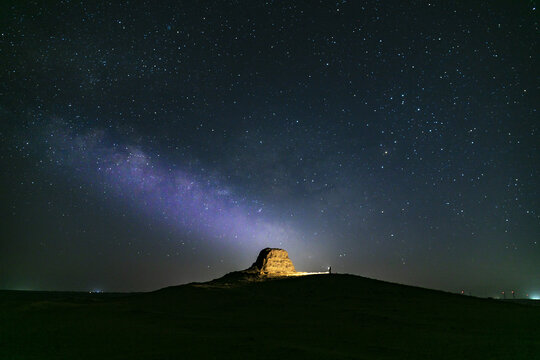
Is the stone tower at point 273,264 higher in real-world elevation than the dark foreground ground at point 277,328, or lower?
higher

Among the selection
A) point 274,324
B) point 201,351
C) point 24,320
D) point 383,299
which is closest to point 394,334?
point 274,324

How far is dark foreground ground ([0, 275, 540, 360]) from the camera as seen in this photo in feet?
36.4

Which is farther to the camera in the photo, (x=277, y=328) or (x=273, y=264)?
(x=273, y=264)

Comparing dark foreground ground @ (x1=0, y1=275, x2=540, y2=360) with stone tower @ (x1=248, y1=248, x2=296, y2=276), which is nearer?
dark foreground ground @ (x1=0, y1=275, x2=540, y2=360)

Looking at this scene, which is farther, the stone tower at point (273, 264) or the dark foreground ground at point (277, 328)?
the stone tower at point (273, 264)

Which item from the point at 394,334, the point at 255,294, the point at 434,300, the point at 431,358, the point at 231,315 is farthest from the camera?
the point at 255,294

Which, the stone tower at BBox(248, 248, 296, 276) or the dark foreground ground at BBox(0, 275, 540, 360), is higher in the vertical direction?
the stone tower at BBox(248, 248, 296, 276)

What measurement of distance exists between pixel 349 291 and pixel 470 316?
36.6 ft

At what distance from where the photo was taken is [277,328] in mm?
15672

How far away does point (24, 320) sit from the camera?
17484 millimetres

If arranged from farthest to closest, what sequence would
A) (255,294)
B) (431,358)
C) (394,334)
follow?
(255,294) → (394,334) → (431,358)

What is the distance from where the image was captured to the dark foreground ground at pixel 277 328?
11102 millimetres

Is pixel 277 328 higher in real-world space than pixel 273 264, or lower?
lower

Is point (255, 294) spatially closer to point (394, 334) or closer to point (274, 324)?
point (274, 324)
